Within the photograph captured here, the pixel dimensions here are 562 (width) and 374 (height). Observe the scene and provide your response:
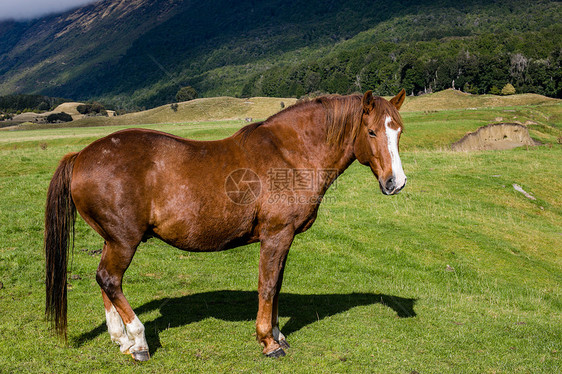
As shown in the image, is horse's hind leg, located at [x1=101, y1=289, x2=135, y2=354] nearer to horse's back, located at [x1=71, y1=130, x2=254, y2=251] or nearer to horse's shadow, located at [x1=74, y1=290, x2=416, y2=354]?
horse's shadow, located at [x1=74, y1=290, x2=416, y2=354]

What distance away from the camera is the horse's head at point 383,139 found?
17.6ft

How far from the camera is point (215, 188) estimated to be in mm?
5375

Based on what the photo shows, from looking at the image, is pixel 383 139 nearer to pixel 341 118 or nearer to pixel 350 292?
pixel 341 118

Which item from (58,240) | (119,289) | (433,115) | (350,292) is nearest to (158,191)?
(119,289)

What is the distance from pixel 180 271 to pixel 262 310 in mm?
4756

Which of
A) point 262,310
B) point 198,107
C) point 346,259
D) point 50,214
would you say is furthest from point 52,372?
point 198,107

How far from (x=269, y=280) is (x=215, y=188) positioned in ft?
5.06

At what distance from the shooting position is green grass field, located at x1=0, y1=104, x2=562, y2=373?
548cm

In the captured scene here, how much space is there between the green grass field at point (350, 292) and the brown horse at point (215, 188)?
640 mm

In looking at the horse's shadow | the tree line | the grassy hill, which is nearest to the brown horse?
the horse's shadow

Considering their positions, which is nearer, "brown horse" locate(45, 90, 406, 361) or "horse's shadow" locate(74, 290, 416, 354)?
"brown horse" locate(45, 90, 406, 361)

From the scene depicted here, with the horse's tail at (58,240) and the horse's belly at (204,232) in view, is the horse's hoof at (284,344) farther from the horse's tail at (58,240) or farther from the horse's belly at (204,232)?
the horse's tail at (58,240)

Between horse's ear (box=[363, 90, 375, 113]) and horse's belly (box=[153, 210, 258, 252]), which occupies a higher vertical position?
horse's ear (box=[363, 90, 375, 113])

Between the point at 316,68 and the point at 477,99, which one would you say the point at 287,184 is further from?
the point at 316,68
